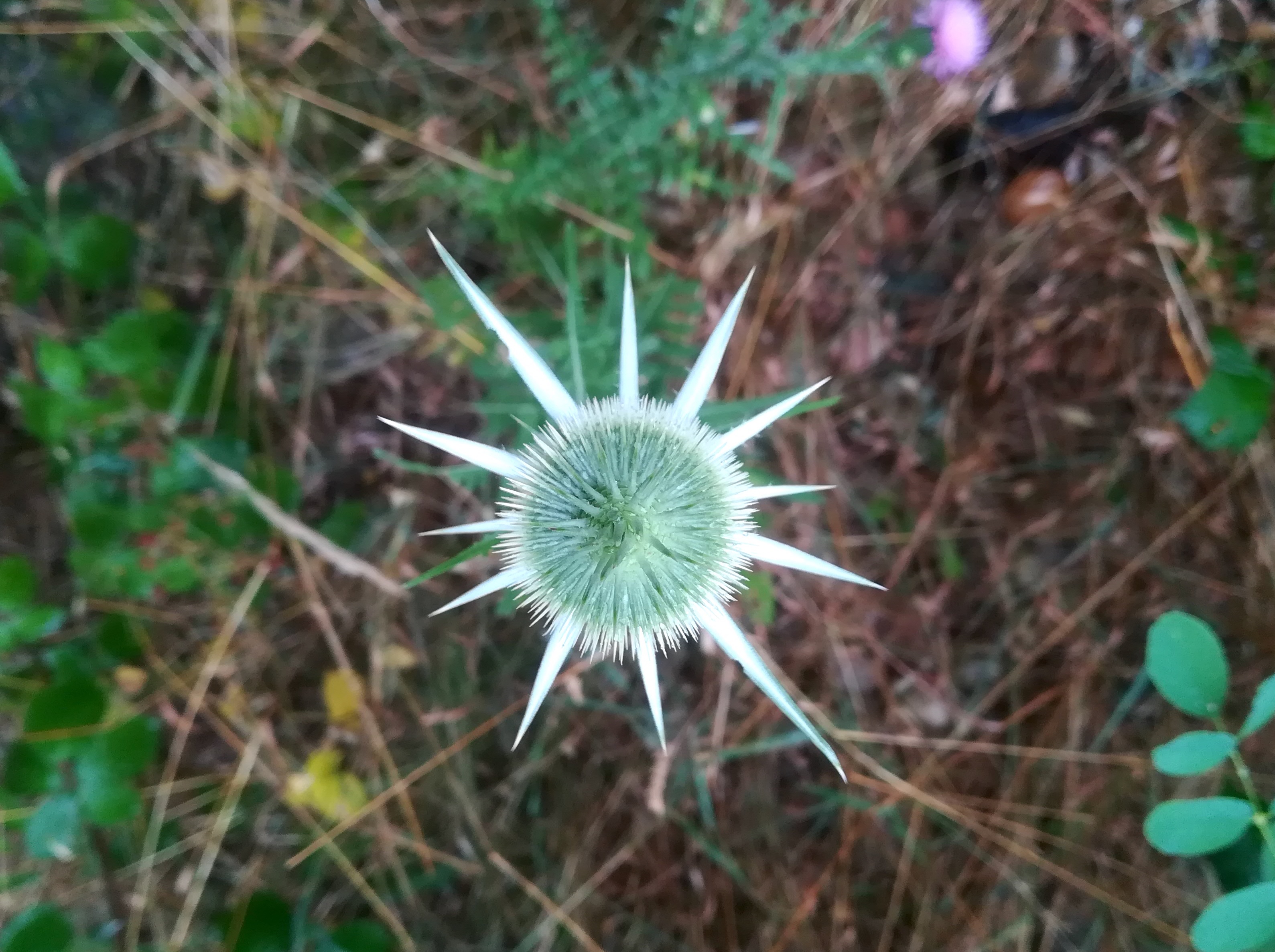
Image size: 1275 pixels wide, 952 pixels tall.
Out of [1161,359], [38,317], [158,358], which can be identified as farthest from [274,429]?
[1161,359]

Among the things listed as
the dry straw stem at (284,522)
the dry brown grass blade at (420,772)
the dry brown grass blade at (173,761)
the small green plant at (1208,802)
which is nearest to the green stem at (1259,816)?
the small green plant at (1208,802)

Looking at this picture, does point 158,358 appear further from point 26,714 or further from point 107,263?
point 26,714

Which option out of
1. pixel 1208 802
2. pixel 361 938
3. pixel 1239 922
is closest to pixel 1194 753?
pixel 1208 802

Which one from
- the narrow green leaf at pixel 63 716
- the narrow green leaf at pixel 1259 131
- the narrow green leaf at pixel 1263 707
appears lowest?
the narrow green leaf at pixel 63 716

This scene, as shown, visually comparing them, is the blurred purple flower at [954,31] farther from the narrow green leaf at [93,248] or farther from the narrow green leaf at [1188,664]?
the narrow green leaf at [93,248]

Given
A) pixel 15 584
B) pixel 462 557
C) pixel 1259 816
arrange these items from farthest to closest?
pixel 15 584
pixel 1259 816
pixel 462 557

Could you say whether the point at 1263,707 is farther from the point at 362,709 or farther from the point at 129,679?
the point at 129,679
